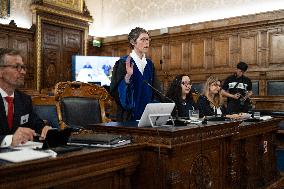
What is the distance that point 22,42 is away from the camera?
8172mm

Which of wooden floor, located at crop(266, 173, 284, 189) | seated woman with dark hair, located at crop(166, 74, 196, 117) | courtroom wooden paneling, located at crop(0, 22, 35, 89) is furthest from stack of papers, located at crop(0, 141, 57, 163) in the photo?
courtroom wooden paneling, located at crop(0, 22, 35, 89)

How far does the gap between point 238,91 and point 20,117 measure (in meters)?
4.27

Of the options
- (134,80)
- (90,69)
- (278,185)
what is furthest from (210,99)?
(90,69)

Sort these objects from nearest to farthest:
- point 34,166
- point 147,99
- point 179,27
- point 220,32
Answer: point 34,166, point 147,99, point 220,32, point 179,27

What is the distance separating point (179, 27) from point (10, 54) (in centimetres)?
663

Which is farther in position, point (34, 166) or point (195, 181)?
point (195, 181)

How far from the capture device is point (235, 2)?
7.76 metres

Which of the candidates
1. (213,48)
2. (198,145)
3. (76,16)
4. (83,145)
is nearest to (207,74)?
(213,48)

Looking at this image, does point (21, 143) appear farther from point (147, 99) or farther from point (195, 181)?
point (147, 99)

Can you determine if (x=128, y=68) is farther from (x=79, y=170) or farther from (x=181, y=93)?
(x=181, y=93)

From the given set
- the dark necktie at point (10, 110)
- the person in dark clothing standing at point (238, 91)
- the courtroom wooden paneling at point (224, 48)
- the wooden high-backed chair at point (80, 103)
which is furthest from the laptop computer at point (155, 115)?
the courtroom wooden paneling at point (224, 48)

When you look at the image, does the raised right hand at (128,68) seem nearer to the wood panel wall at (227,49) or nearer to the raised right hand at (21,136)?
the raised right hand at (21,136)

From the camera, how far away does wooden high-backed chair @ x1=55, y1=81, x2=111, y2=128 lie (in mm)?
3113

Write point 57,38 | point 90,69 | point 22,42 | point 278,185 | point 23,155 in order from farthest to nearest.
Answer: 1. point 57,38
2. point 90,69
3. point 22,42
4. point 278,185
5. point 23,155
